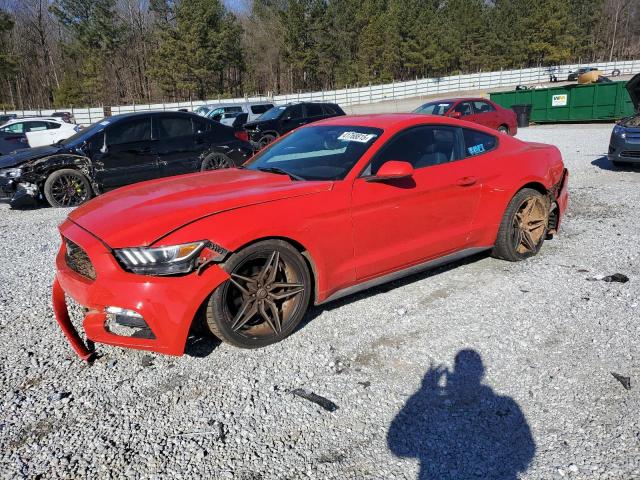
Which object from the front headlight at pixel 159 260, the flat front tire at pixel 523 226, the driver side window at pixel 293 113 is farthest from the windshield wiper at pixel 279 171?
the driver side window at pixel 293 113

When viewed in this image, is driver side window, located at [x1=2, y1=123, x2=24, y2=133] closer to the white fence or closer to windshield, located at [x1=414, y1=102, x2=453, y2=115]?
windshield, located at [x1=414, y1=102, x2=453, y2=115]

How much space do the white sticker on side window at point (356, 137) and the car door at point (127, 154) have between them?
17.7 feet

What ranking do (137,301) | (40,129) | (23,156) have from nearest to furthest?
(137,301) → (23,156) → (40,129)

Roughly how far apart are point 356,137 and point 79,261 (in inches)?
89.1

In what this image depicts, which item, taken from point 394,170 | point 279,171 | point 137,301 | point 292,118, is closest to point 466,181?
point 394,170

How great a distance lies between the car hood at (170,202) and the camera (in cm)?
302

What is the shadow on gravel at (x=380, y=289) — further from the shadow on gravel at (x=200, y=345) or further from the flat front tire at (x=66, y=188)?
the flat front tire at (x=66, y=188)

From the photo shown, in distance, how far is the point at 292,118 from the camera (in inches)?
645

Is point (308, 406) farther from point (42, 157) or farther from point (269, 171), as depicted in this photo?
point (42, 157)

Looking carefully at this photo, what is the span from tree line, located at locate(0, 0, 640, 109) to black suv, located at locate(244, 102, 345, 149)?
145ft

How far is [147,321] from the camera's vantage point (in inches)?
114

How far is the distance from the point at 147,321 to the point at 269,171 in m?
1.73

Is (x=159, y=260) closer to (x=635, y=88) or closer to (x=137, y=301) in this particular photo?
(x=137, y=301)

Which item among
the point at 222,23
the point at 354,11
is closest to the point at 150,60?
the point at 222,23
